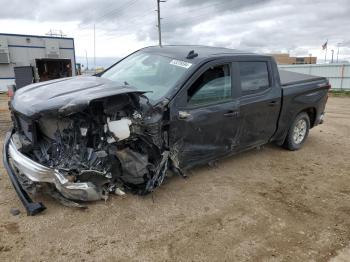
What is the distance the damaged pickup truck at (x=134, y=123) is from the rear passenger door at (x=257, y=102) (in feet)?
0.08

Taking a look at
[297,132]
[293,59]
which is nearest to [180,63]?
[297,132]

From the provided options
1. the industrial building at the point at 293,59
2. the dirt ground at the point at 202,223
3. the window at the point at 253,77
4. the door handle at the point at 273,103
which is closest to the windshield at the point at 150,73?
the window at the point at 253,77

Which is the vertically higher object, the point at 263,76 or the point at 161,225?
the point at 263,76

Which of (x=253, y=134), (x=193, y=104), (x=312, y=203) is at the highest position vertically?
(x=193, y=104)

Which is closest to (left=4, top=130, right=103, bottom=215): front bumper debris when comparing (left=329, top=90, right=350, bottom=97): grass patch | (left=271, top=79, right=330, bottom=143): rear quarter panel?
(left=271, top=79, right=330, bottom=143): rear quarter panel

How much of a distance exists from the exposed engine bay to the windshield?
1.16 ft

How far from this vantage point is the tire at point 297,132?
19.9 ft

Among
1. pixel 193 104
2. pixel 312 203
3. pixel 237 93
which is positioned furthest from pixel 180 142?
pixel 312 203

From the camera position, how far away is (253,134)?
5105 mm

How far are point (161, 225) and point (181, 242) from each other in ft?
1.19

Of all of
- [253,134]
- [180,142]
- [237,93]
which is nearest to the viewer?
[180,142]

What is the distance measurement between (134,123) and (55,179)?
1028mm

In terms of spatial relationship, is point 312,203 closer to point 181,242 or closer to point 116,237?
point 181,242

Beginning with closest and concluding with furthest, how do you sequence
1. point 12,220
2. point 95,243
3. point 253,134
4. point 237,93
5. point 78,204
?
point 95,243 < point 12,220 < point 78,204 < point 237,93 < point 253,134
